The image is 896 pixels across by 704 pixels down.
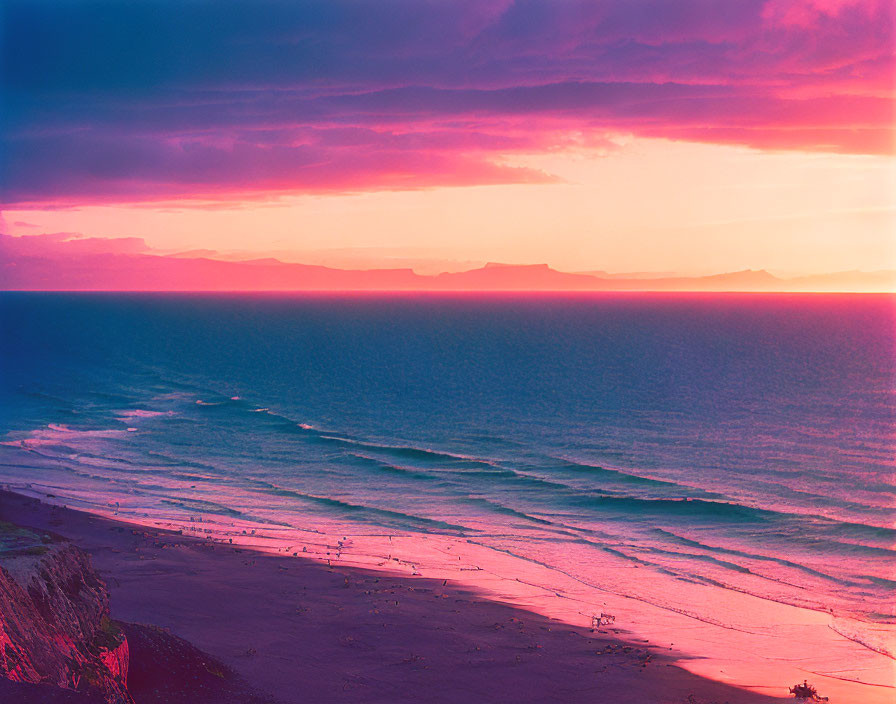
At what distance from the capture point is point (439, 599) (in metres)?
29.5

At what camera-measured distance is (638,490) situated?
4775cm

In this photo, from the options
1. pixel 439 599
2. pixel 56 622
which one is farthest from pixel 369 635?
pixel 56 622

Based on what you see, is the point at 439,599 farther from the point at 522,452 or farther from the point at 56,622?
the point at 522,452

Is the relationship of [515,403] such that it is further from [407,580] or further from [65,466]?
[407,580]

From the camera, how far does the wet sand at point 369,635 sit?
71.5 feet

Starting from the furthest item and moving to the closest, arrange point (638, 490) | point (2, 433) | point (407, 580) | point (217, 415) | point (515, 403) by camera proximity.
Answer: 1. point (515, 403)
2. point (217, 415)
3. point (2, 433)
4. point (638, 490)
5. point (407, 580)

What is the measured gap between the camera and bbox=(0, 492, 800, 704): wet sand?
71.5 ft

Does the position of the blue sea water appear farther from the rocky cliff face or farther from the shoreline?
the rocky cliff face

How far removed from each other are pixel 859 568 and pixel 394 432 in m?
38.8

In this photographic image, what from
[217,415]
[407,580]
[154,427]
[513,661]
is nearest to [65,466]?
[154,427]

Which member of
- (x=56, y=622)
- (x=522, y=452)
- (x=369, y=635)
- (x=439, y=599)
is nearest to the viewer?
(x=56, y=622)

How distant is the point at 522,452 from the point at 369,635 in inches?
1343

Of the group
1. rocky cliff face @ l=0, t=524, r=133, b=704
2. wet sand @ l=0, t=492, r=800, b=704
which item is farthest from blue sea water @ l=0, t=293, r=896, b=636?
rocky cliff face @ l=0, t=524, r=133, b=704

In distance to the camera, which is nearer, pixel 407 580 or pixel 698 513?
pixel 407 580
